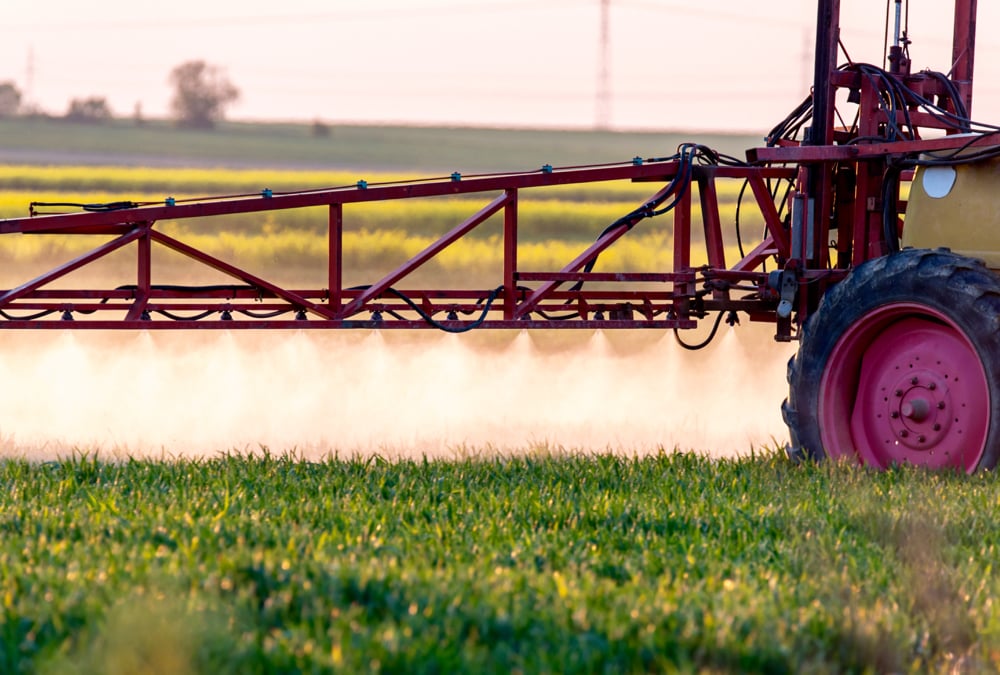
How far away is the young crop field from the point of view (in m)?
4.21

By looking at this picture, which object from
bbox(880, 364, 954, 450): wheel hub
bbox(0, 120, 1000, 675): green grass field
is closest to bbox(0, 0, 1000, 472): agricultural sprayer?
bbox(880, 364, 954, 450): wheel hub

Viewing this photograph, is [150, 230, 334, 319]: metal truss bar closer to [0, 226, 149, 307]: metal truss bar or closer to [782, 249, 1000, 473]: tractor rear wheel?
[0, 226, 149, 307]: metal truss bar

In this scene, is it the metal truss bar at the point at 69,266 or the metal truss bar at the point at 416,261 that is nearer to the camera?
the metal truss bar at the point at 69,266

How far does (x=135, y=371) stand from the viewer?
41.3 feet

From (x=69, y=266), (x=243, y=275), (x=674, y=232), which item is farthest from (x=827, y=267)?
(x=69, y=266)

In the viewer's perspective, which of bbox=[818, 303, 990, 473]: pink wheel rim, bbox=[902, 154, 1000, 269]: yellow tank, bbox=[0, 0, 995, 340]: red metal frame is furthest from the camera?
bbox=[0, 0, 995, 340]: red metal frame

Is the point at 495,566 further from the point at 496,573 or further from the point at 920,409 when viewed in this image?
the point at 920,409

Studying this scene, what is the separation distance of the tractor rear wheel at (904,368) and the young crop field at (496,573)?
30 cm

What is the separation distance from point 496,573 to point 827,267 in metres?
4.35

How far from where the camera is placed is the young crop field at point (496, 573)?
13.8ft

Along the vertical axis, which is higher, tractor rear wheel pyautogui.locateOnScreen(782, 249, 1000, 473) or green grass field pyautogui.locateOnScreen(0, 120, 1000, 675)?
tractor rear wheel pyautogui.locateOnScreen(782, 249, 1000, 473)

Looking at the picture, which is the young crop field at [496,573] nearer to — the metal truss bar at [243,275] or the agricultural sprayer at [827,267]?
the agricultural sprayer at [827,267]

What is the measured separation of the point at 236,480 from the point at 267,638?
3.07 meters

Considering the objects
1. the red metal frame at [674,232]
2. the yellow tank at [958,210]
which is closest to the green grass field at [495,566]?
→ the red metal frame at [674,232]
